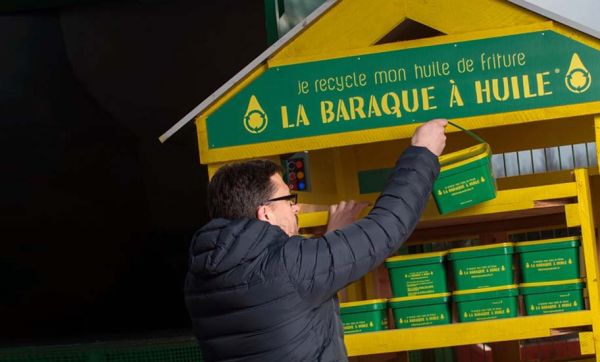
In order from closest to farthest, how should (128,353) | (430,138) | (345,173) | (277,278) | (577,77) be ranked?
(277,278), (430,138), (577,77), (345,173), (128,353)

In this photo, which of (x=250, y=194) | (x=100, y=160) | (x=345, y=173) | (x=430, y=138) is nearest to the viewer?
(x=250, y=194)

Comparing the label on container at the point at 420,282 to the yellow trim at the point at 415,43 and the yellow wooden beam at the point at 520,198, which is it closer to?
the yellow wooden beam at the point at 520,198

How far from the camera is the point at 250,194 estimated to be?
257 centimetres

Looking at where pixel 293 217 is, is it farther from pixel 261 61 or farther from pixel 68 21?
pixel 68 21

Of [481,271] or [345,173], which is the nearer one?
[481,271]

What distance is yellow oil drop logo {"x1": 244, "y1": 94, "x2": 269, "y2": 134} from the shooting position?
374 cm

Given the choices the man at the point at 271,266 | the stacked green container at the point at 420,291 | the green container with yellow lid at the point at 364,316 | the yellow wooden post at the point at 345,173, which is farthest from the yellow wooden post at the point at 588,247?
the yellow wooden post at the point at 345,173

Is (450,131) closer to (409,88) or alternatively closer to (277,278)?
(409,88)

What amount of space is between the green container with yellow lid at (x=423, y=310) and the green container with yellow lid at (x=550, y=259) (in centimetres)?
33

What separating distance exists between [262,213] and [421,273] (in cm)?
128

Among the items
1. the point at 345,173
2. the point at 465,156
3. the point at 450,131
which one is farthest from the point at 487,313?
the point at 345,173

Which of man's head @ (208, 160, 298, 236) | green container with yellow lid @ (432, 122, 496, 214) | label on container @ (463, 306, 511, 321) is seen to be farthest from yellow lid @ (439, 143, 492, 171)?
man's head @ (208, 160, 298, 236)

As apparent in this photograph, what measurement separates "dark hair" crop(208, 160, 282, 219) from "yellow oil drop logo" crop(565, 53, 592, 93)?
1421mm

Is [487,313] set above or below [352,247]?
below
